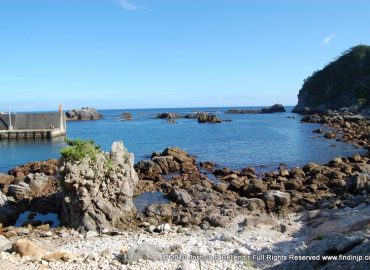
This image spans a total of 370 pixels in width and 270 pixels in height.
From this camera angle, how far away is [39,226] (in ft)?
70.0

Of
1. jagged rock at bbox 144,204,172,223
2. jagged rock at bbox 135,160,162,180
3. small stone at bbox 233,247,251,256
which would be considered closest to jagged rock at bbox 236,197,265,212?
jagged rock at bbox 144,204,172,223

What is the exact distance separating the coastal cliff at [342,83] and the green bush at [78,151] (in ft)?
361

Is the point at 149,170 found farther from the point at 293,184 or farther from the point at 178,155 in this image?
the point at 293,184

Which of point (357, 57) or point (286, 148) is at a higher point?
point (357, 57)

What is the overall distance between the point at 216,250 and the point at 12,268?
25.0 feet

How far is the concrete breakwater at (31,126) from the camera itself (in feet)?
246

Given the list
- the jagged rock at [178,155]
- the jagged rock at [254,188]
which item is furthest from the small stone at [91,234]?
the jagged rock at [178,155]

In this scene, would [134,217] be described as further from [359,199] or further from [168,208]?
[359,199]

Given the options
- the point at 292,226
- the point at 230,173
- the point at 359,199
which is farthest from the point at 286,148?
the point at 292,226

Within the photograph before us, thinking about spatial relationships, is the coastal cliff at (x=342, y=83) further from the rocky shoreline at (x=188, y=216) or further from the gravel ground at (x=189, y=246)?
the gravel ground at (x=189, y=246)

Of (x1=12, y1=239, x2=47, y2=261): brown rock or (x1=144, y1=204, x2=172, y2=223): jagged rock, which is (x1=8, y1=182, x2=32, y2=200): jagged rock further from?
(x1=12, y1=239, x2=47, y2=261): brown rock

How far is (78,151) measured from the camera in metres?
21.9

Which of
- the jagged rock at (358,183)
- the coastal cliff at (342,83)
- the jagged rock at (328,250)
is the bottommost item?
the jagged rock at (358,183)

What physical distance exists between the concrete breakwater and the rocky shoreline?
44.0m
